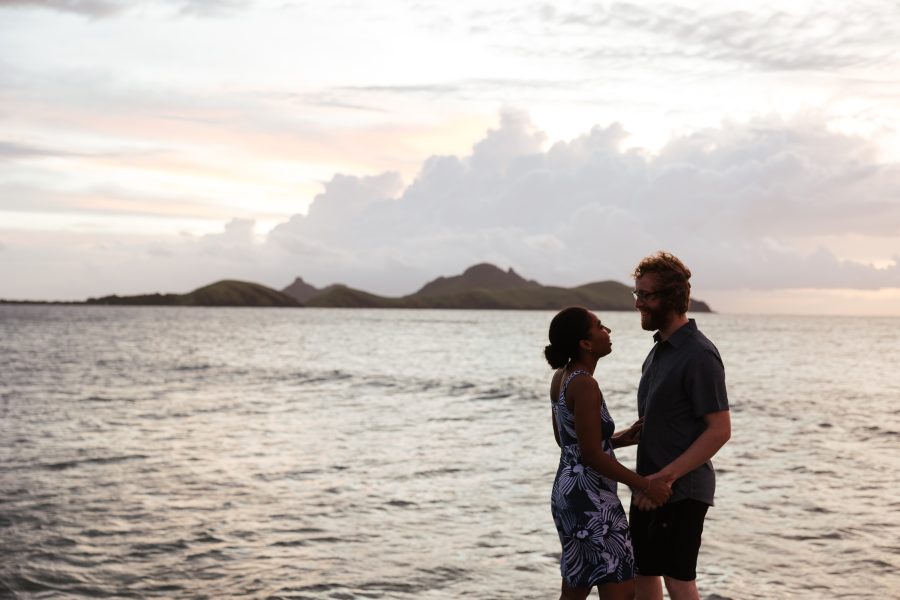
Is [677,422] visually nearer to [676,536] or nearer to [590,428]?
[590,428]

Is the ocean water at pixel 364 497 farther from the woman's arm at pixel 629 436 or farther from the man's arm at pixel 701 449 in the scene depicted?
the man's arm at pixel 701 449

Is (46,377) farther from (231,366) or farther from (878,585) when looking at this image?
(878,585)

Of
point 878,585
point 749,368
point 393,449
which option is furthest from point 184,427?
point 749,368

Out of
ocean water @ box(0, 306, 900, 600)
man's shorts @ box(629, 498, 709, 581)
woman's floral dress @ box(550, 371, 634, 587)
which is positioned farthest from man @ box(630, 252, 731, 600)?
→ ocean water @ box(0, 306, 900, 600)

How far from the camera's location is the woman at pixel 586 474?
5.11m

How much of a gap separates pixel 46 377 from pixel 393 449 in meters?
30.7

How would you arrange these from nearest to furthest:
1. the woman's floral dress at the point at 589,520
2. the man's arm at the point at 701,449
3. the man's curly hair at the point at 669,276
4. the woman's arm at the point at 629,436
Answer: the man's arm at the point at 701,449
the man's curly hair at the point at 669,276
the woman's floral dress at the point at 589,520
the woman's arm at the point at 629,436

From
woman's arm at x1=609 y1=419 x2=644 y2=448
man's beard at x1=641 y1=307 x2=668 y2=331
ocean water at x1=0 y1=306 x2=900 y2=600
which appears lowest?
ocean water at x1=0 y1=306 x2=900 y2=600

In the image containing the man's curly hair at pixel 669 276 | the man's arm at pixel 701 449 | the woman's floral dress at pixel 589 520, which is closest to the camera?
the man's arm at pixel 701 449

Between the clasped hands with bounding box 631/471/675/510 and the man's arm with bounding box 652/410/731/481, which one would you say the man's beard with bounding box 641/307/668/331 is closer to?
the man's arm with bounding box 652/410/731/481

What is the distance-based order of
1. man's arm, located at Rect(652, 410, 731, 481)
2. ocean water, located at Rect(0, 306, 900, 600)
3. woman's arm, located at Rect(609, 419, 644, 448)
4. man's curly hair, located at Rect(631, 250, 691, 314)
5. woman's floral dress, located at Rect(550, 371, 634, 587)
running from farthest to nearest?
1. ocean water, located at Rect(0, 306, 900, 600)
2. woman's arm, located at Rect(609, 419, 644, 448)
3. woman's floral dress, located at Rect(550, 371, 634, 587)
4. man's curly hair, located at Rect(631, 250, 691, 314)
5. man's arm, located at Rect(652, 410, 731, 481)

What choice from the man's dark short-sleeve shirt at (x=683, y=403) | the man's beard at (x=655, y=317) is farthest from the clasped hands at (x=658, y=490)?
the man's beard at (x=655, y=317)

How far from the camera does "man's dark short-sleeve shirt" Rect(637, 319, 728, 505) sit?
4.92 metres

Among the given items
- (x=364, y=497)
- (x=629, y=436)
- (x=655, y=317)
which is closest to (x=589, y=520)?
Result: (x=629, y=436)
